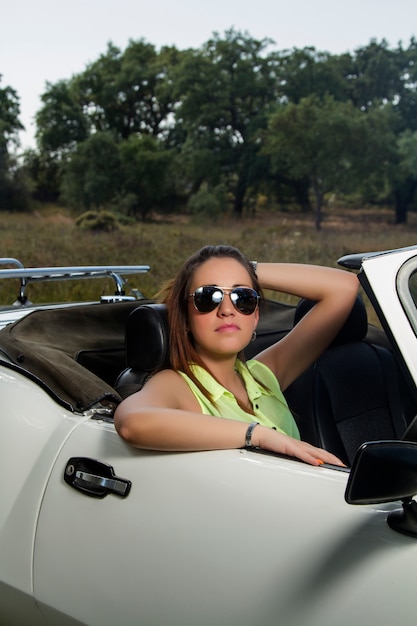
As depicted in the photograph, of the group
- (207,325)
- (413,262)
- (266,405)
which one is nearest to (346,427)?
(266,405)

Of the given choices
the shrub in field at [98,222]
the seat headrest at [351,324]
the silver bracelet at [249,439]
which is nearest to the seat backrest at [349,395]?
the seat headrest at [351,324]

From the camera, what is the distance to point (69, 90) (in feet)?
121

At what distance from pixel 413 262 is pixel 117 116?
121 ft

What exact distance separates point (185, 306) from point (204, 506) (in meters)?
0.59

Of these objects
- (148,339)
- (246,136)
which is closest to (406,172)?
(246,136)

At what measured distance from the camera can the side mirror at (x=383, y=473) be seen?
113 centimetres

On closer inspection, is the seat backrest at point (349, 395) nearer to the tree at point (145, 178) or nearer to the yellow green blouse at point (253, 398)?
the yellow green blouse at point (253, 398)

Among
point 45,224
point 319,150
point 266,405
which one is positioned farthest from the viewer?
point 319,150

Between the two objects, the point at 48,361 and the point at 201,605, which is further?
the point at 48,361

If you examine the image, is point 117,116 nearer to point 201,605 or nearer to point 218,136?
point 218,136

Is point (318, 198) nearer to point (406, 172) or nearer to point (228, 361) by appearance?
point (406, 172)

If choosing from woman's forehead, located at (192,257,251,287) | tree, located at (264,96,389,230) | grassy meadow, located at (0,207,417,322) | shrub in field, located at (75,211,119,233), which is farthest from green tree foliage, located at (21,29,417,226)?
woman's forehead, located at (192,257,251,287)

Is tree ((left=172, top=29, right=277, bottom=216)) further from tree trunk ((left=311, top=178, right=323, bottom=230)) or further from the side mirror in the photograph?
the side mirror

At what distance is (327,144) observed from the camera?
99.0ft
